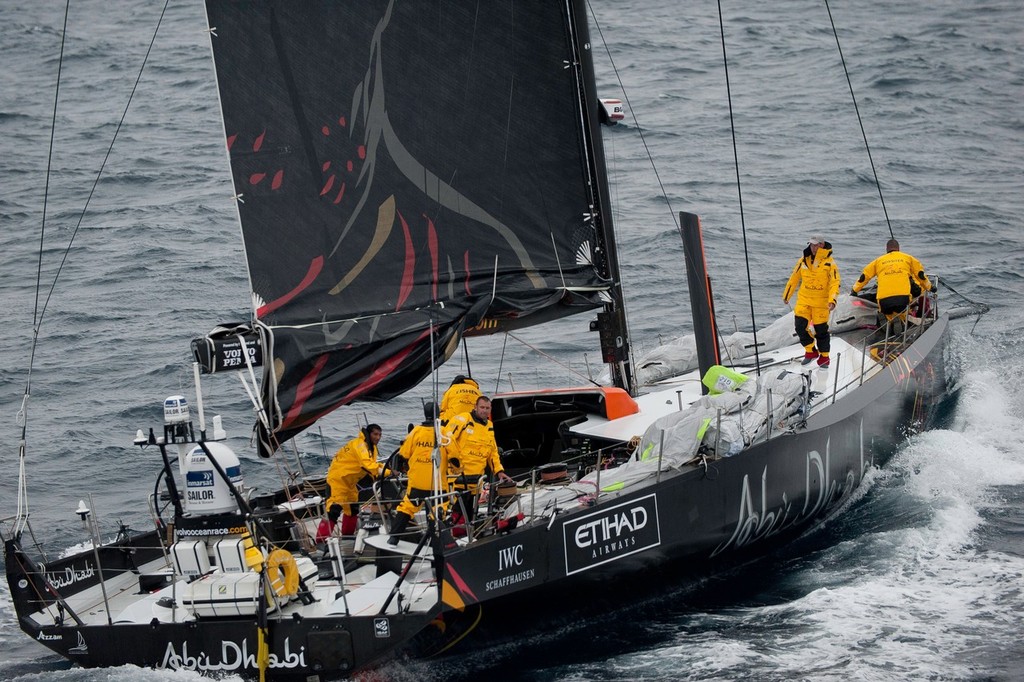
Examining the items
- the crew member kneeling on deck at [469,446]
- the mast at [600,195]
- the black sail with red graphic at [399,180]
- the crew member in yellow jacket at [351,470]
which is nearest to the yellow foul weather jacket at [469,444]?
the crew member kneeling on deck at [469,446]

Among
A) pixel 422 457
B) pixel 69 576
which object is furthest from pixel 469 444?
pixel 69 576

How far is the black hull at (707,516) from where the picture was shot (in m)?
10.4

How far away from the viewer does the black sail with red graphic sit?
450 inches

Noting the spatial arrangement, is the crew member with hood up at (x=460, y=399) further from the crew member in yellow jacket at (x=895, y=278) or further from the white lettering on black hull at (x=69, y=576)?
the crew member in yellow jacket at (x=895, y=278)

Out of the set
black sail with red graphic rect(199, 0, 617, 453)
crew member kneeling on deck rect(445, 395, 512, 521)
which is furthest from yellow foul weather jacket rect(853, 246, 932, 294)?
crew member kneeling on deck rect(445, 395, 512, 521)

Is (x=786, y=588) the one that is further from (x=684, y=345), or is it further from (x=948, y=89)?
(x=948, y=89)

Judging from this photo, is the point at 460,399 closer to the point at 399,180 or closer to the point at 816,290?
the point at 399,180

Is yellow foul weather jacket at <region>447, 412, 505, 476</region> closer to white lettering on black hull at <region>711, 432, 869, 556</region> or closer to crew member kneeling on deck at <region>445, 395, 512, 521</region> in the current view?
crew member kneeling on deck at <region>445, 395, 512, 521</region>

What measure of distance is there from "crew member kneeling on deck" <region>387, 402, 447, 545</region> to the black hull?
1.05m

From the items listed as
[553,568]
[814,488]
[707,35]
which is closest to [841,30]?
[707,35]

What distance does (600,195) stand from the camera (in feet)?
43.5

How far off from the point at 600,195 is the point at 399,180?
85.8 inches

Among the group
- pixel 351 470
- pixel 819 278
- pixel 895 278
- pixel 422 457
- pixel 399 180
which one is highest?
pixel 399 180

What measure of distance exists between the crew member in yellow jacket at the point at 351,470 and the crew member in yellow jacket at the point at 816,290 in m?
5.37
